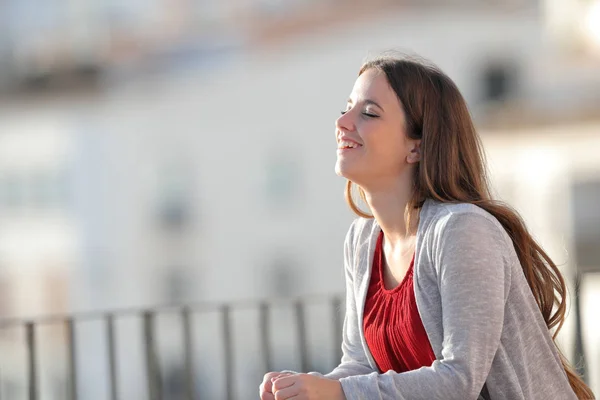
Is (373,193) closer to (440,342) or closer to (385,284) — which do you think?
(385,284)

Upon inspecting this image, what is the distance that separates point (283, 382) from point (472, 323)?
0.42m

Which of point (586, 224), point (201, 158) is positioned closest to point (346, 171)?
point (586, 224)

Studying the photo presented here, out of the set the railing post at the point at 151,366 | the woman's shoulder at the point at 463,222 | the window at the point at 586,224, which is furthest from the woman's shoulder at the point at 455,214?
the window at the point at 586,224

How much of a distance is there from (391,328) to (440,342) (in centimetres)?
14

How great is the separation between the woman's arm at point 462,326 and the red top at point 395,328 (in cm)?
9

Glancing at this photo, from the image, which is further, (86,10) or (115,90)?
(86,10)

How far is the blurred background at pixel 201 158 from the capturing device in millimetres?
37594

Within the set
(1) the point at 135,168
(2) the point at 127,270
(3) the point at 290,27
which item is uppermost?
(3) the point at 290,27

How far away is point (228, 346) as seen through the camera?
15.5 ft

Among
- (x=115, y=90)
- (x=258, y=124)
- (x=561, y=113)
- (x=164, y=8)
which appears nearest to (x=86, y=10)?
(x=164, y=8)

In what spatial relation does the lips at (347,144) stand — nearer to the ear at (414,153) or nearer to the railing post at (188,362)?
the ear at (414,153)

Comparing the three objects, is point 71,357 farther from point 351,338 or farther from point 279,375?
point 279,375

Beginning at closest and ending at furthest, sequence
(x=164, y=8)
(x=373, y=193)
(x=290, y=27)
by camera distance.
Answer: (x=373, y=193) < (x=290, y=27) < (x=164, y=8)

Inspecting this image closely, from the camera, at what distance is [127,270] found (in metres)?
41.7
